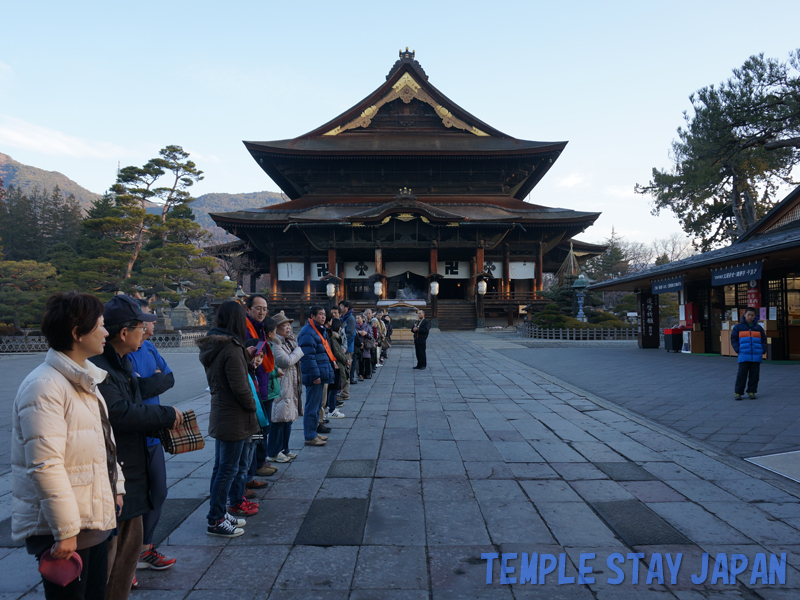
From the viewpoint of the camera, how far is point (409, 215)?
2631cm

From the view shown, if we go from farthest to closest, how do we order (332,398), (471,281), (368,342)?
(471,281), (368,342), (332,398)

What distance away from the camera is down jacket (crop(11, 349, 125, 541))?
1.62m

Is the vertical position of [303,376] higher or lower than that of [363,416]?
higher

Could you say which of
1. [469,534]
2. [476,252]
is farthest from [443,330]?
A: [469,534]

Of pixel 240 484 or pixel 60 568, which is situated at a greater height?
pixel 60 568

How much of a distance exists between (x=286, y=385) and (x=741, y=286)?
45.2ft

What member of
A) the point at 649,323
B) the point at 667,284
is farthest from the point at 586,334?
the point at 667,284

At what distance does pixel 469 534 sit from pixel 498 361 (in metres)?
9.94

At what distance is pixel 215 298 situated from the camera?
28516 mm

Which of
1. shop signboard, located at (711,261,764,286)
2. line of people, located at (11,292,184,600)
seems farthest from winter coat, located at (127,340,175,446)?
shop signboard, located at (711,261,764,286)

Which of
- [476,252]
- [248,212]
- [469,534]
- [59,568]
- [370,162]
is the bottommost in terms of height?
[469,534]

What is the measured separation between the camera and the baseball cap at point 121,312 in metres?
2.30

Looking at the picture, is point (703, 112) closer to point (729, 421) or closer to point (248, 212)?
point (729, 421)

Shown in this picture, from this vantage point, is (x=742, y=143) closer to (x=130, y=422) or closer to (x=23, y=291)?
(x=130, y=422)
